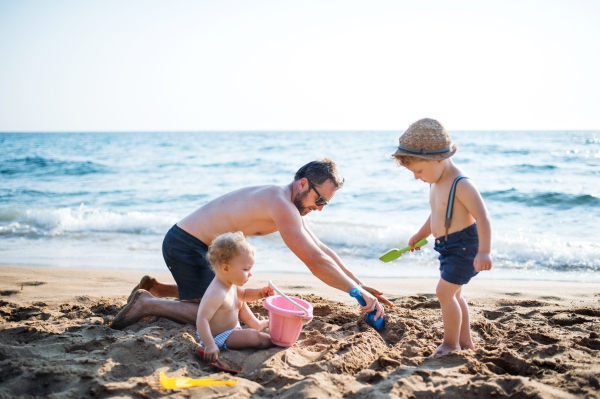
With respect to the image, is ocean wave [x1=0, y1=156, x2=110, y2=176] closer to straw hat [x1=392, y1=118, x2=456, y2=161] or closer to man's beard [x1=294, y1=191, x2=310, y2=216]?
man's beard [x1=294, y1=191, x2=310, y2=216]

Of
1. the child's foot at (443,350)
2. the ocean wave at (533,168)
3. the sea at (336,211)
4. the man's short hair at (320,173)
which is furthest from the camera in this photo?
the ocean wave at (533,168)

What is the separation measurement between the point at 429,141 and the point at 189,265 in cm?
194

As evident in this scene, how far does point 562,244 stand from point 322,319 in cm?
470

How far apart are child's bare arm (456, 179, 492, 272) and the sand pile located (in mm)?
559

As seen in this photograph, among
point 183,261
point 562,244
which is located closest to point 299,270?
point 183,261

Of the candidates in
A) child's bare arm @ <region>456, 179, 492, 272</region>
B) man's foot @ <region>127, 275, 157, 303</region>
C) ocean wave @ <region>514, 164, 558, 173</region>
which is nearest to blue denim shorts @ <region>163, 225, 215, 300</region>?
man's foot @ <region>127, 275, 157, 303</region>

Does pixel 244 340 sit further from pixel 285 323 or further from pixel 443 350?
pixel 443 350

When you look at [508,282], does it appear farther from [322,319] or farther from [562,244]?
[322,319]

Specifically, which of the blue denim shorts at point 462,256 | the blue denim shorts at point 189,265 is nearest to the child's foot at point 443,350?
the blue denim shorts at point 462,256

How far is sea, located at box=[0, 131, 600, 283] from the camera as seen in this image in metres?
5.73

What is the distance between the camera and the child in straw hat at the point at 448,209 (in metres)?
2.54

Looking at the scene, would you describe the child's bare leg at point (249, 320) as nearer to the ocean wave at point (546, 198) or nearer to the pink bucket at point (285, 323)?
the pink bucket at point (285, 323)

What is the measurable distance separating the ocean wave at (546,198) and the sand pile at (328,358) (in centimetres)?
692

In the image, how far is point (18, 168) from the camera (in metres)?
17.6
